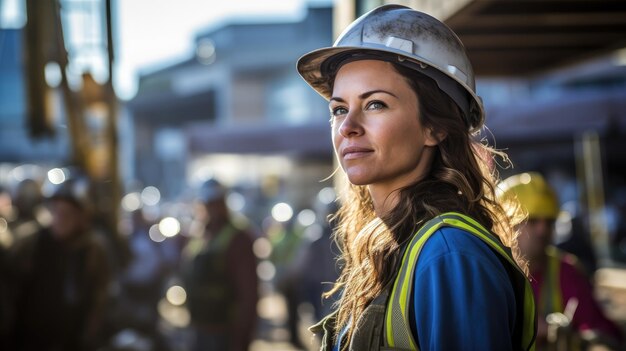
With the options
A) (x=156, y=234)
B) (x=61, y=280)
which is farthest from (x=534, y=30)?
(x=156, y=234)

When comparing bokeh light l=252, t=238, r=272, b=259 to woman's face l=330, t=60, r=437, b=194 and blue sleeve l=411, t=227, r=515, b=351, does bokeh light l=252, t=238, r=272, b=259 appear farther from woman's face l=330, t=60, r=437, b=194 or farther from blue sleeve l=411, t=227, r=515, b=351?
blue sleeve l=411, t=227, r=515, b=351

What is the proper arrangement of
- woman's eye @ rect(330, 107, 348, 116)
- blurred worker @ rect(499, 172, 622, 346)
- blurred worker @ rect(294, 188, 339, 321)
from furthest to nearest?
blurred worker @ rect(294, 188, 339, 321), blurred worker @ rect(499, 172, 622, 346), woman's eye @ rect(330, 107, 348, 116)

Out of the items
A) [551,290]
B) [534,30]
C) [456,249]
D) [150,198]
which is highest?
[534,30]

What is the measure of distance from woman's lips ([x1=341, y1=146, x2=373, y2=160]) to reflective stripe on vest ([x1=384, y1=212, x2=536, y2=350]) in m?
0.31

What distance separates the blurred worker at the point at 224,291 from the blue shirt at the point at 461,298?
525cm

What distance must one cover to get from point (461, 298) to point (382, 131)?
21.6 inches

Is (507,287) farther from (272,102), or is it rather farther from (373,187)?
(272,102)

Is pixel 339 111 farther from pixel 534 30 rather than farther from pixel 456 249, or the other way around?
pixel 534 30

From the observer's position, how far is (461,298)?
5.34 ft

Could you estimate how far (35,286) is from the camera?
21.7 feet

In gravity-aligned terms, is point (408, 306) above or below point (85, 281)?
above

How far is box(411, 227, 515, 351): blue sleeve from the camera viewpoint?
5.30 feet

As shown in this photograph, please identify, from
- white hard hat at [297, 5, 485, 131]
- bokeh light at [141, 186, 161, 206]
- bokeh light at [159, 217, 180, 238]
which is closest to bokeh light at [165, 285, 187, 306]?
bokeh light at [159, 217, 180, 238]

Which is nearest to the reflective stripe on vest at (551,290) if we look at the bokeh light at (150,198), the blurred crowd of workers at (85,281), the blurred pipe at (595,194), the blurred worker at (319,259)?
the blurred crowd of workers at (85,281)
